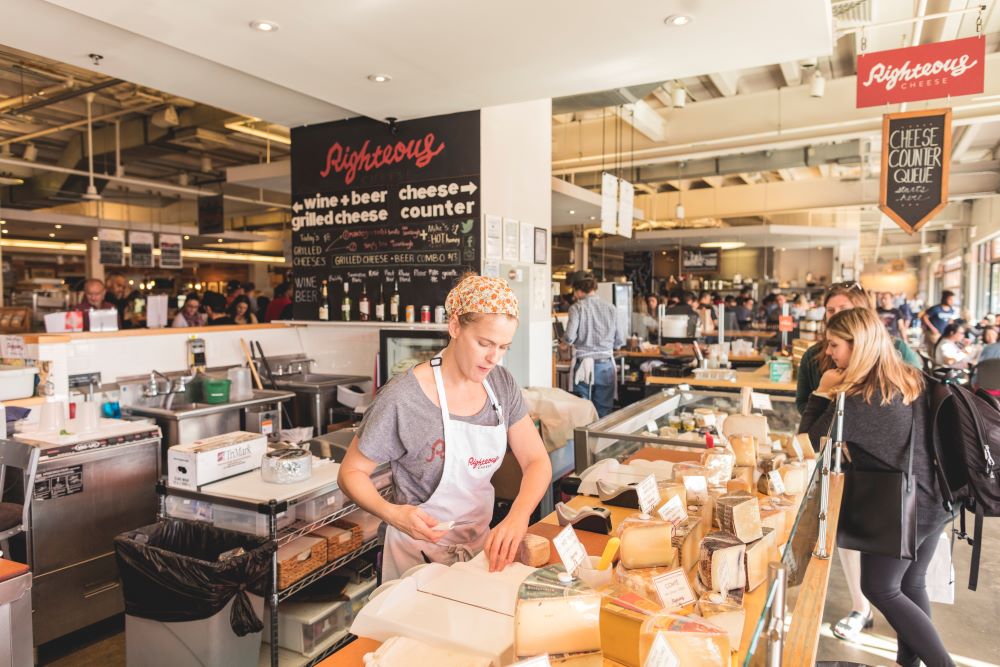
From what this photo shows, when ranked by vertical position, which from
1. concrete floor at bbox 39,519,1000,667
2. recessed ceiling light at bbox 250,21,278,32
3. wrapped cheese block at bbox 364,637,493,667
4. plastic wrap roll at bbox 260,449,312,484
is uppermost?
recessed ceiling light at bbox 250,21,278,32

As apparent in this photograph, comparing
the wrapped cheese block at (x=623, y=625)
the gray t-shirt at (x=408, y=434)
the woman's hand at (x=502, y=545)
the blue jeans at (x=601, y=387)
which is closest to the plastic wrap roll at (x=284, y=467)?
the gray t-shirt at (x=408, y=434)

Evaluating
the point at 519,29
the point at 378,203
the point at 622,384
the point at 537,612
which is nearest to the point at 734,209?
the point at 622,384

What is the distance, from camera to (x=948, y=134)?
19.2ft

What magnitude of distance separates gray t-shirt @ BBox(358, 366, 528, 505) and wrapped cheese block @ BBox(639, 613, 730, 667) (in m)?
1.09

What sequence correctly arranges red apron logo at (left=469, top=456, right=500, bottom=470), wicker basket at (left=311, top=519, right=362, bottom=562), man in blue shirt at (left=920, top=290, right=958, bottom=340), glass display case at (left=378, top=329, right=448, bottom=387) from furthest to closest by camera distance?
man in blue shirt at (left=920, top=290, right=958, bottom=340) < glass display case at (left=378, top=329, right=448, bottom=387) < wicker basket at (left=311, top=519, right=362, bottom=562) < red apron logo at (left=469, top=456, right=500, bottom=470)

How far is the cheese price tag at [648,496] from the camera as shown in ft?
5.91

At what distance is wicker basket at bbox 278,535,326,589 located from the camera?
9.43 feet

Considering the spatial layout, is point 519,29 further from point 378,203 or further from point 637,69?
point 378,203

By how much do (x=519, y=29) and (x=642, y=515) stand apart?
2.67 metres

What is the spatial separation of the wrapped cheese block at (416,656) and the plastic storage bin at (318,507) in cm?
187

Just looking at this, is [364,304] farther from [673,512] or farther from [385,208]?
[673,512]

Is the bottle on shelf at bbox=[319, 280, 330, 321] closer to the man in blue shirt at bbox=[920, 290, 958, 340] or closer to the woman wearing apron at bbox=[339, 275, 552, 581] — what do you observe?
the woman wearing apron at bbox=[339, 275, 552, 581]

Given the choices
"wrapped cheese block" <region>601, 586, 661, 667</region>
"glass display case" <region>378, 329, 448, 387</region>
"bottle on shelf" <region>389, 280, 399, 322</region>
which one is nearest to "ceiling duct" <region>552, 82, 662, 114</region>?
"bottle on shelf" <region>389, 280, 399, 322</region>

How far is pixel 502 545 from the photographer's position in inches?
66.1
